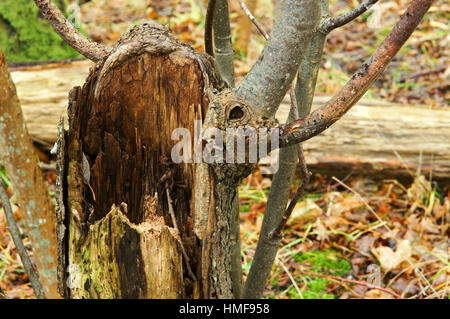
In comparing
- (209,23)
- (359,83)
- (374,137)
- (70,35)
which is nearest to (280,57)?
(359,83)

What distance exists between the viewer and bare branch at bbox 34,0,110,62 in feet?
4.48

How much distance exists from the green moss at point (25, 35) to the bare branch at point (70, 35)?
9.14 feet

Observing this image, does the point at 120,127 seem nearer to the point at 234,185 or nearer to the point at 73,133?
the point at 73,133

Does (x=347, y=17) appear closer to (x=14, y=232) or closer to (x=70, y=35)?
(x=70, y=35)

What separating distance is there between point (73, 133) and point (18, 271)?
6.03 ft

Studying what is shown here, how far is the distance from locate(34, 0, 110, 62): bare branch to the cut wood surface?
1743 millimetres

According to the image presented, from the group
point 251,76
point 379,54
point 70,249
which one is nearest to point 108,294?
point 70,249

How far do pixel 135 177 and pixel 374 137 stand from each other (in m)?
2.21

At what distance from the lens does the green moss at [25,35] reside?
12.6 feet

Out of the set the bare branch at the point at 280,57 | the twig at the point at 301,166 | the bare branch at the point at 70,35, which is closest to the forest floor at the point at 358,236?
the twig at the point at 301,166

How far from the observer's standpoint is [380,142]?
3.11 m

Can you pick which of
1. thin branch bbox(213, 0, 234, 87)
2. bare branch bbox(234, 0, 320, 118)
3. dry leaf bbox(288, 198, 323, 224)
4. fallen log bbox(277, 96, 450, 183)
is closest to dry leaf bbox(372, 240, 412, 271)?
dry leaf bbox(288, 198, 323, 224)

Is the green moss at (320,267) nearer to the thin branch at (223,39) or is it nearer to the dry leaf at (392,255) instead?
the dry leaf at (392,255)

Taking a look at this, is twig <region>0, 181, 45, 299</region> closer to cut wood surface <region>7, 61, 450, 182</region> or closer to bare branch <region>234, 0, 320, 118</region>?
bare branch <region>234, 0, 320, 118</region>
